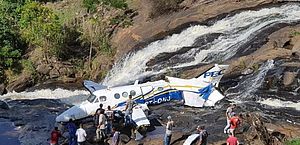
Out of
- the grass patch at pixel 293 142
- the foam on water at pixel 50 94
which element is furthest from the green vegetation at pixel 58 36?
the grass patch at pixel 293 142

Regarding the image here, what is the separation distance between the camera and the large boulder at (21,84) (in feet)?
136

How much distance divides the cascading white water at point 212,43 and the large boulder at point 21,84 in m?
6.94

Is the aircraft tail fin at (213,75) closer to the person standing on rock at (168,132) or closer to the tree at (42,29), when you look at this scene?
the person standing on rock at (168,132)

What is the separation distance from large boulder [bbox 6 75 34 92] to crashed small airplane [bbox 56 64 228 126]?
1326 cm

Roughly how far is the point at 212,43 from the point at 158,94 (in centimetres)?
1033

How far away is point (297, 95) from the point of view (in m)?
27.8

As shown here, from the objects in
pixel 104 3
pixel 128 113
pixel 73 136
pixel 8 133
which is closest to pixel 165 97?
pixel 128 113

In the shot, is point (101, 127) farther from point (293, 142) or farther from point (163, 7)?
point (163, 7)

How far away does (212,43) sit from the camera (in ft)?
125

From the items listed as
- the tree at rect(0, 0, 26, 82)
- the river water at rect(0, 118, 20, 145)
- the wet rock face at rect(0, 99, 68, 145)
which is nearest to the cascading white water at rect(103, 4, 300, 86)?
the wet rock face at rect(0, 99, 68, 145)

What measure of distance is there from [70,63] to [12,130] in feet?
53.7

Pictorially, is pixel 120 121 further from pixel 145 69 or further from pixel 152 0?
pixel 152 0

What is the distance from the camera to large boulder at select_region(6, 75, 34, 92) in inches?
1638

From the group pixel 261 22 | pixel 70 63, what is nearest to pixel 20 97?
pixel 70 63
